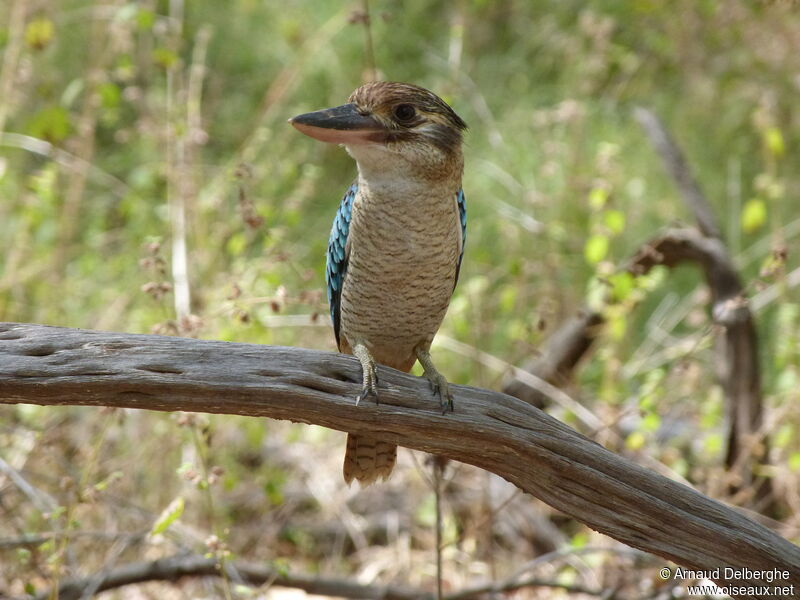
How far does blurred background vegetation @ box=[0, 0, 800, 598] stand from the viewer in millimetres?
3455

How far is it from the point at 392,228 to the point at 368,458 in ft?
2.53

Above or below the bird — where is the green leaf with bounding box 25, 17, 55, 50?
above

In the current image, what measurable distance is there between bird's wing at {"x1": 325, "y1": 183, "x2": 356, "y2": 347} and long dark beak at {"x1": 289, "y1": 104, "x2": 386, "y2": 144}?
0.35m

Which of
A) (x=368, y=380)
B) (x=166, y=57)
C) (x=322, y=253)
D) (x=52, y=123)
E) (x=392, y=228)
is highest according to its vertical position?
(x=166, y=57)

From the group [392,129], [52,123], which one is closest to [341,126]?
[392,129]

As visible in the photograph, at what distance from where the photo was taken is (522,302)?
4223 mm

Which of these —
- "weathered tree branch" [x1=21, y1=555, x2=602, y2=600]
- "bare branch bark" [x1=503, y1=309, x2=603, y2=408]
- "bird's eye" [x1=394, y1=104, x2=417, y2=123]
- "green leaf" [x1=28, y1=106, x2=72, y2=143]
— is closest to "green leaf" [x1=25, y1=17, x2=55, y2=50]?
"green leaf" [x1=28, y1=106, x2=72, y2=143]

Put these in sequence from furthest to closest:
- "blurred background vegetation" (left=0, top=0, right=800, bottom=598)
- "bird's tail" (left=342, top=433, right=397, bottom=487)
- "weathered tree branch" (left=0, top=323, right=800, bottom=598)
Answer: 1. "blurred background vegetation" (left=0, top=0, right=800, bottom=598)
2. "bird's tail" (left=342, top=433, right=397, bottom=487)
3. "weathered tree branch" (left=0, top=323, right=800, bottom=598)

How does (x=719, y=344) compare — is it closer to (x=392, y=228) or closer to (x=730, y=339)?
(x=730, y=339)

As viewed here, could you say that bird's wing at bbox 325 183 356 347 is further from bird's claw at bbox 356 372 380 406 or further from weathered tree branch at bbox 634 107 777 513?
weathered tree branch at bbox 634 107 777 513

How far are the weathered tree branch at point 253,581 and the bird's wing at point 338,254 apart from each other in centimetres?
95

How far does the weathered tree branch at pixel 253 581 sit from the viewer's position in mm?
3059

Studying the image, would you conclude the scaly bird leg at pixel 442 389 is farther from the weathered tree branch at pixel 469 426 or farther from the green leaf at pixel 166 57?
the green leaf at pixel 166 57

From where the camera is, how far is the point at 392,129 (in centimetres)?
245
